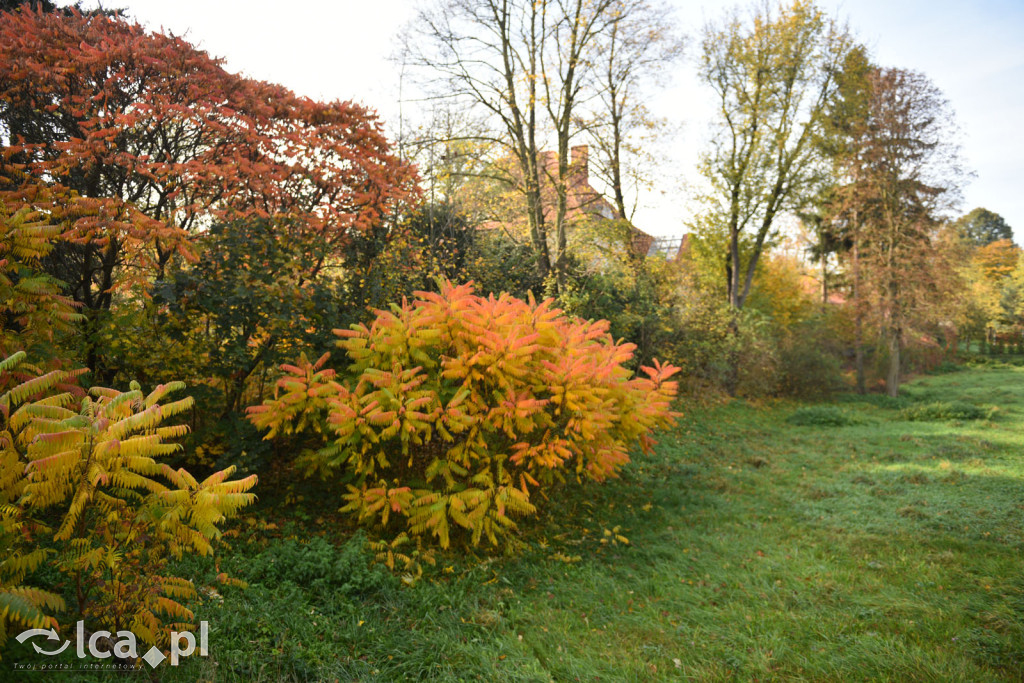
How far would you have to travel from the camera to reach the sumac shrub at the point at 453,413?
4.11 metres

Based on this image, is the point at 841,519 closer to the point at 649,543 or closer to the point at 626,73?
the point at 649,543

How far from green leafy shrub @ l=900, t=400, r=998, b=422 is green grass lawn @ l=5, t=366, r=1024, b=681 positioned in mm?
5900

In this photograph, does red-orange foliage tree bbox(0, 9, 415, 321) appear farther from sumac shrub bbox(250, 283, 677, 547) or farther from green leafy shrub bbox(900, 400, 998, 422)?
green leafy shrub bbox(900, 400, 998, 422)

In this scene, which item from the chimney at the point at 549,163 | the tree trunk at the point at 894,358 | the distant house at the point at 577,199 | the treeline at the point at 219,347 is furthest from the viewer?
the tree trunk at the point at 894,358

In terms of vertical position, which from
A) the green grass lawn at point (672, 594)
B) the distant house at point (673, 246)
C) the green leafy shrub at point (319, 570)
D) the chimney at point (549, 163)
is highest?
the chimney at point (549, 163)

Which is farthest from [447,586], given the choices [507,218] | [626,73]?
Result: [626,73]

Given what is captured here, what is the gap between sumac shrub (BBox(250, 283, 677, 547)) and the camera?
4109mm

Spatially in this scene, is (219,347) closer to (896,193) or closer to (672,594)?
(672,594)

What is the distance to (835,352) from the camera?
2069cm

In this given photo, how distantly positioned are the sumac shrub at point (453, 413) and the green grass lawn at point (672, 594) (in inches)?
19.9

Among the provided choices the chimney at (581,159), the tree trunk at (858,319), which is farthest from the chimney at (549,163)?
the tree trunk at (858,319)

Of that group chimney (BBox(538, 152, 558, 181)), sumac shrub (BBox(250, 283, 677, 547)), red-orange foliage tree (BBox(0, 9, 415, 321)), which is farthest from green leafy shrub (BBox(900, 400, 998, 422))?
red-orange foliage tree (BBox(0, 9, 415, 321))

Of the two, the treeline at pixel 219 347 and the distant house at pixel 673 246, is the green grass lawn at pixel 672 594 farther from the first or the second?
the distant house at pixel 673 246

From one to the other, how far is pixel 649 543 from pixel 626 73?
14.8 metres
